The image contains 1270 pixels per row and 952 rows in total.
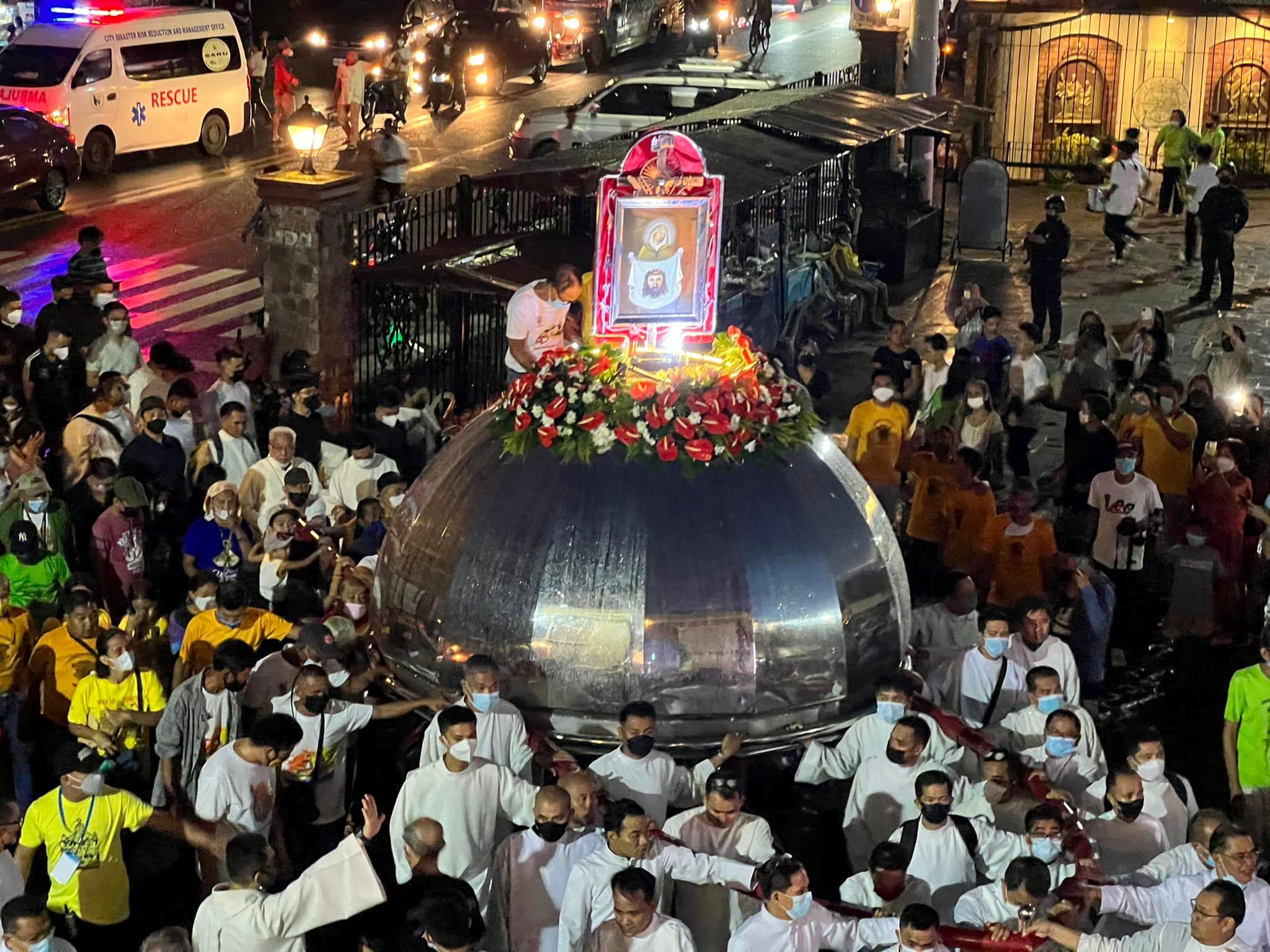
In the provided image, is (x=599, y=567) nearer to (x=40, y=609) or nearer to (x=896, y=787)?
(x=896, y=787)

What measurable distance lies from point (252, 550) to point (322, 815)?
→ 2.37m

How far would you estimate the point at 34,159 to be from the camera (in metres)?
24.9

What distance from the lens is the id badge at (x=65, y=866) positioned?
8.76m

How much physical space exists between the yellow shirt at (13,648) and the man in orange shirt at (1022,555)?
565cm

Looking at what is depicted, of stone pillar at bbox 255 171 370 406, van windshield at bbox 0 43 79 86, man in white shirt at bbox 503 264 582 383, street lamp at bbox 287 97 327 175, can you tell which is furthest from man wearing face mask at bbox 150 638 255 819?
van windshield at bbox 0 43 79 86

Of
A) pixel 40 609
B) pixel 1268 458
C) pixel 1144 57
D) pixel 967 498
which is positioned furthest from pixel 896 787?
pixel 1144 57

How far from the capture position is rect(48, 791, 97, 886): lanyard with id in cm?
873

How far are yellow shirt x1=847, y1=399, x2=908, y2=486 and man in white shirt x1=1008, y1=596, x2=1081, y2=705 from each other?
3.65m

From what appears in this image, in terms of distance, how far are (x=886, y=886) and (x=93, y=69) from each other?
22.2 meters

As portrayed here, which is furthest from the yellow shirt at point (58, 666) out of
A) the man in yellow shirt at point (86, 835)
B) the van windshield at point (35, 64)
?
the van windshield at point (35, 64)

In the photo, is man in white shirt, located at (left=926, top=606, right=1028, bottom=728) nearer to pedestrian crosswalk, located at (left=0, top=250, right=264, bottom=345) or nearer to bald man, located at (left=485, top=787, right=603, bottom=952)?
bald man, located at (left=485, top=787, right=603, bottom=952)

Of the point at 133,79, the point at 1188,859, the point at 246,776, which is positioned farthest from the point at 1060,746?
the point at 133,79

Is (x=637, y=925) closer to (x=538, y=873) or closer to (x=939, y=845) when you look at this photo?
(x=538, y=873)

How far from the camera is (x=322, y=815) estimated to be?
10.0 meters
